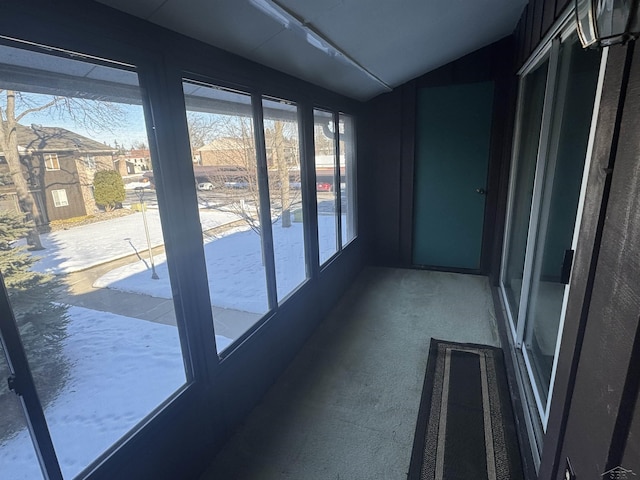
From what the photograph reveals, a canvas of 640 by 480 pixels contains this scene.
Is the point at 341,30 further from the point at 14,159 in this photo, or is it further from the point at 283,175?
the point at 14,159

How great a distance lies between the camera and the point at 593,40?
2.73ft

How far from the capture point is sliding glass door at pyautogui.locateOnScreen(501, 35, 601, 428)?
1437mm

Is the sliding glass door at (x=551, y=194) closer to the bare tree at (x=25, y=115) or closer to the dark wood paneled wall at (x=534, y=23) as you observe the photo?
the dark wood paneled wall at (x=534, y=23)

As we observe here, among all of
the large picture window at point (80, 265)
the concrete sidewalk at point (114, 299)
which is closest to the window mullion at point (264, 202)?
the concrete sidewalk at point (114, 299)

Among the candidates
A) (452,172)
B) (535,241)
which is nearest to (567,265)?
(535,241)

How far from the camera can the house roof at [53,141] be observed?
96 centimetres

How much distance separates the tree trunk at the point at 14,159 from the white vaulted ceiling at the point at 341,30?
0.47 m

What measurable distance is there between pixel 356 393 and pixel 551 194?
1.60 metres

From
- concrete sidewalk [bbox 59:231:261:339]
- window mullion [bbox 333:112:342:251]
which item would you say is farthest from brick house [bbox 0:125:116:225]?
window mullion [bbox 333:112:342:251]

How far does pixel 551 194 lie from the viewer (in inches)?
73.9

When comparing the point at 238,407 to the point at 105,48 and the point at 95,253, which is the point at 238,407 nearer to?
the point at 95,253

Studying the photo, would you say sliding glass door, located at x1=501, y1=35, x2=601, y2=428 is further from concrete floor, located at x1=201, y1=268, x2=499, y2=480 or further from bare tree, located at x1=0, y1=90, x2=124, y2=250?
bare tree, located at x1=0, y1=90, x2=124, y2=250

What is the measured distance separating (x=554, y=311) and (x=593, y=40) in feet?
4.04

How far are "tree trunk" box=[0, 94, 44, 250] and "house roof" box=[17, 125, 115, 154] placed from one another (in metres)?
0.02
